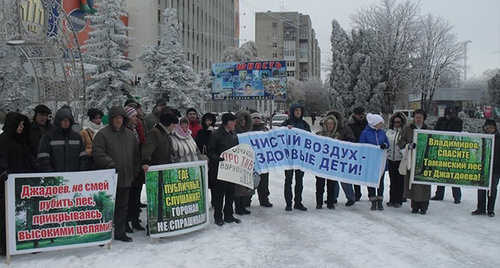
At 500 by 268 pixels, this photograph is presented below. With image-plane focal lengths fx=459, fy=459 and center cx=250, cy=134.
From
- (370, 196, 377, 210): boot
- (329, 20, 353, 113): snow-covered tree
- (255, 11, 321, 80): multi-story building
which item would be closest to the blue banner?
(370, 196, 377, 210): boot

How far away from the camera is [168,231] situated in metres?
6.85

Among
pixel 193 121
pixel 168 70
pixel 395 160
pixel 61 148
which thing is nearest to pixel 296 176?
pixel 395 160

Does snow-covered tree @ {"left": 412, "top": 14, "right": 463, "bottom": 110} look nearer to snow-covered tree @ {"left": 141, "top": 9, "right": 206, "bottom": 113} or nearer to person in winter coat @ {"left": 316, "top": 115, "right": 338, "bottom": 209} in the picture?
snow-covered tree @ {"left": 141, "top": 9, "right": 206, "bottom": 113}

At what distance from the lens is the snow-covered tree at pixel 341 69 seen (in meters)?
33.6

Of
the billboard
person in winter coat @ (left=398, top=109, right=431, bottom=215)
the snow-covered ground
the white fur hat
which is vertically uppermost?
the billboard

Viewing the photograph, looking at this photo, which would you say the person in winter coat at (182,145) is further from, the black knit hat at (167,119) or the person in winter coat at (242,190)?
the person in winter coat at (242,190)

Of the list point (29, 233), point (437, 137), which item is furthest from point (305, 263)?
point (437, 137)

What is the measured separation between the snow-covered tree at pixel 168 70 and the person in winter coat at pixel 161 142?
29556 millimetres

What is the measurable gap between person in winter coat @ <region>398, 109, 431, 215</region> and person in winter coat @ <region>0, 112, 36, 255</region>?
6593mm

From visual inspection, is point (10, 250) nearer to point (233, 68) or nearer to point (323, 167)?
point (323, 167)

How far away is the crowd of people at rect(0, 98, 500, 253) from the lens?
249 inches

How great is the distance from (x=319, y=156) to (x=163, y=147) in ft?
10.7

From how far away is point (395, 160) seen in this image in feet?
29.9

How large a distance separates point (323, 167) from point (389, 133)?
1648 millimetres
